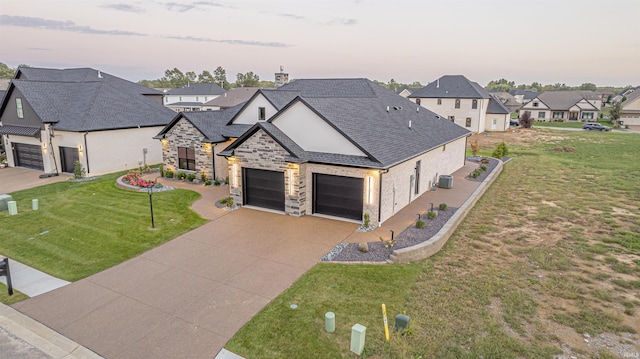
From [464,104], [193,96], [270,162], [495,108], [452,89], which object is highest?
[452,89]

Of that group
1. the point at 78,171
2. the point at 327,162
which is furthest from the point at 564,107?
the point at 78,171

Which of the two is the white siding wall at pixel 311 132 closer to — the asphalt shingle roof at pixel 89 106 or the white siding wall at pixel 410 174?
the white siding wall at pixel 410 174

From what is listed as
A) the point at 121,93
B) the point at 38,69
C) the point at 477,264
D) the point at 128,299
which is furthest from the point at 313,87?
the point at 38,69

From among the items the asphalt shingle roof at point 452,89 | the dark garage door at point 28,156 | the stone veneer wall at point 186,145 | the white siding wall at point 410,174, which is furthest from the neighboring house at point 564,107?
the dark garage door at point 28,156

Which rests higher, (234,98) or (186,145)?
(234,98)

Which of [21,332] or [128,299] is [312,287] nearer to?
[128,299]

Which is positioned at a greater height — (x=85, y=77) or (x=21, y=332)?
(x=85, y=77)

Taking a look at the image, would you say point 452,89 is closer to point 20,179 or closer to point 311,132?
point 311,132

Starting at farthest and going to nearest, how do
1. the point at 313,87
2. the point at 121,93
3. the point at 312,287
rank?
the point at 121,93
the point at 313,87
the point at 312,287
